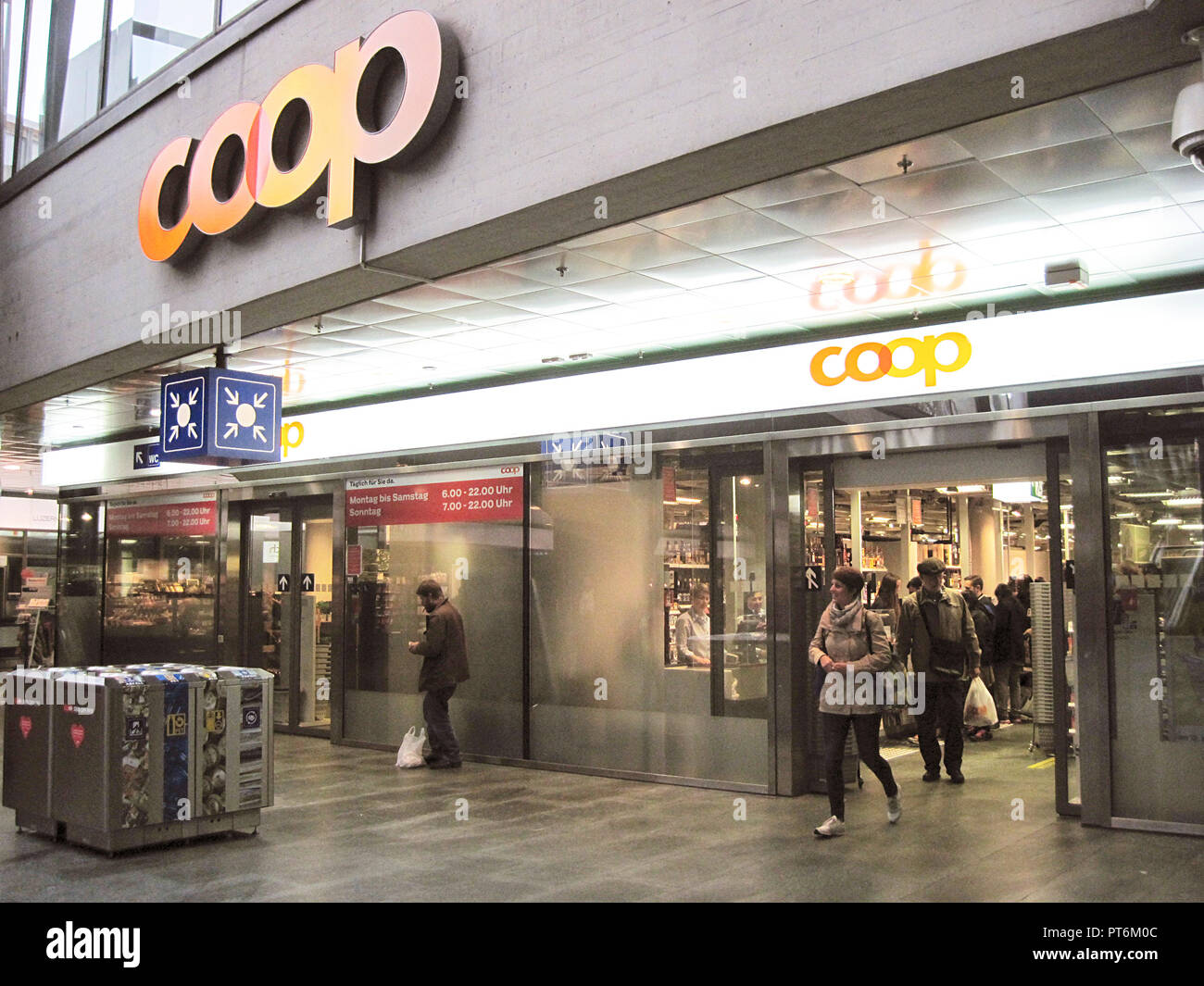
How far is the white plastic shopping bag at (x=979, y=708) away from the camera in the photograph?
10.6 m

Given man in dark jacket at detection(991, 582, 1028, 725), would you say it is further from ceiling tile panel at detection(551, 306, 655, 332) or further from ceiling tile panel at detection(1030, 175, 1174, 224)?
ceiling tile panel at detection(1030, 175, 1174, 224)

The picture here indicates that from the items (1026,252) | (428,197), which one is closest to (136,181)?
(428,197)

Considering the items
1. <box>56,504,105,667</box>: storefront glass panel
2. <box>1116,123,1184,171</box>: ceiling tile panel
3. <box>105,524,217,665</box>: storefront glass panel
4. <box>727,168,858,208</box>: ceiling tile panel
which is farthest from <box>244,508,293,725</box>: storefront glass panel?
<box>1116,123,1184,171</box>: ceiling tile panel

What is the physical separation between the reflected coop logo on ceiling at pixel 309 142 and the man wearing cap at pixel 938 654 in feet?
18.6

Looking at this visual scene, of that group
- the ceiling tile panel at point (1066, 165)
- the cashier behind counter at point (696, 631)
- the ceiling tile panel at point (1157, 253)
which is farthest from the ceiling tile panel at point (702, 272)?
the cashier behind counter at point (696, 631)

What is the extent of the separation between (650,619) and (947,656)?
2.47m

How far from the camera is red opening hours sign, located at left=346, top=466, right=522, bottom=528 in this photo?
420 inches

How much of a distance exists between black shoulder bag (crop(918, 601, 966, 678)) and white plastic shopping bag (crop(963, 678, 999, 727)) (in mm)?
1399

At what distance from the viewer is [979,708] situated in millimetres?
10625

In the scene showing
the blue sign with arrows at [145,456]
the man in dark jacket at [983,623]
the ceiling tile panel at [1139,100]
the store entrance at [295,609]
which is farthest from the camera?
the blue sign with arrows at [145,456]

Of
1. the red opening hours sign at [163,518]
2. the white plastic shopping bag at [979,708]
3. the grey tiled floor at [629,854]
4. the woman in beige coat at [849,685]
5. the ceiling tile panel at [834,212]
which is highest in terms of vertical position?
the ceiling tile panel at [834,212]

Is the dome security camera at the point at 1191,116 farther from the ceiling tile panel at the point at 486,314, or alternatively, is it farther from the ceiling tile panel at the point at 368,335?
the ceiling tile panel at the point at 368,335

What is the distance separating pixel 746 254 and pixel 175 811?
5.01 metres
